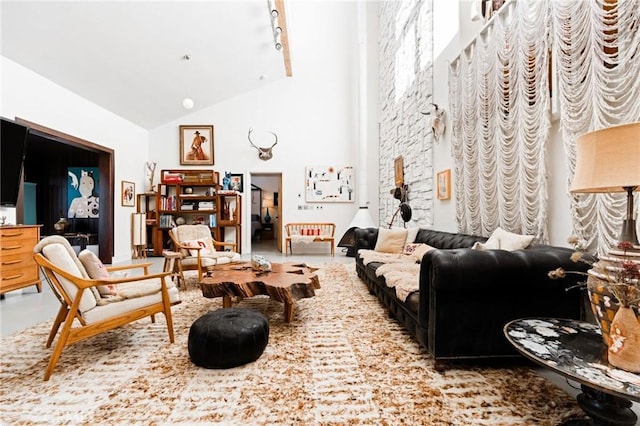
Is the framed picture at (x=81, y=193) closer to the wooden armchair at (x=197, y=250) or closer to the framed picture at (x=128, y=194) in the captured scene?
the framed picture at (x=128, y=194)

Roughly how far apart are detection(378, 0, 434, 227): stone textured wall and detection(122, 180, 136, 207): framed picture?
5.58m

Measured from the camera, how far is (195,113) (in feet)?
25.2

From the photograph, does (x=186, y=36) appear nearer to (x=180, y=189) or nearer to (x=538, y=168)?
(x=180, y=189)

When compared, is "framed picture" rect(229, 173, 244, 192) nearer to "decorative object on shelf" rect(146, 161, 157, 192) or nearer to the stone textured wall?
"decorative object on shelf" rect(146, 161, 157, 192)

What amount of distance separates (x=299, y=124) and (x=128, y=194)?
163 inches

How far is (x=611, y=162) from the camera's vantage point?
1.28 metres

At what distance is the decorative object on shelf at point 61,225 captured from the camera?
7328mm

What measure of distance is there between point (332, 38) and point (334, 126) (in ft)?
6.92

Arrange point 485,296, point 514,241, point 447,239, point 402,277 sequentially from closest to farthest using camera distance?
point 485,296, point 514,241, point 402,277, point 447,239

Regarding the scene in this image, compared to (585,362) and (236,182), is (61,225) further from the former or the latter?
(585,362)

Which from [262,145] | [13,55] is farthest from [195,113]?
[13,55]

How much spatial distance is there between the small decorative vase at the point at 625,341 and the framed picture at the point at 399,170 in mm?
4897

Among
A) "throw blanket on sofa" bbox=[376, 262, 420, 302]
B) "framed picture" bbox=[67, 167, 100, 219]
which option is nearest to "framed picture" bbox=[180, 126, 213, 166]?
"framed picture" bbox=[67, 167, 100, 219]

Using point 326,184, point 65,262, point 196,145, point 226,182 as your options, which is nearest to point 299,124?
point 326,184
